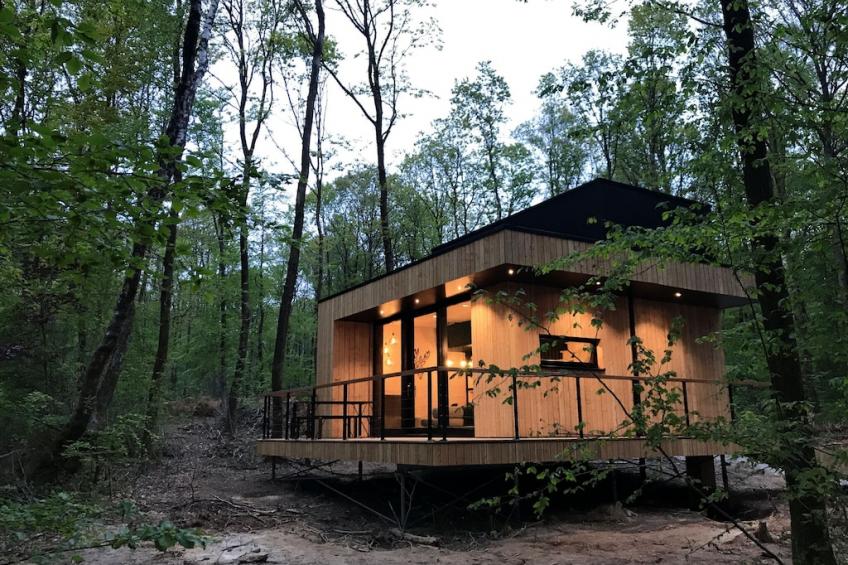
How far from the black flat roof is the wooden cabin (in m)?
0.02

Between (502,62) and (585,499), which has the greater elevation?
(502,62)

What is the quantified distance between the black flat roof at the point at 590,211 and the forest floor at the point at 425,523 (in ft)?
12.7

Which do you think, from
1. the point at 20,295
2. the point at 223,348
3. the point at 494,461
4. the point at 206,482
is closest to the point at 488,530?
the point at 494,461

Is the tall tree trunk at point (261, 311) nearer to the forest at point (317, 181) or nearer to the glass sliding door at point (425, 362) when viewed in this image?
the forest at point (317, 181)

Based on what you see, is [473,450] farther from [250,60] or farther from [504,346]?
[250,60]

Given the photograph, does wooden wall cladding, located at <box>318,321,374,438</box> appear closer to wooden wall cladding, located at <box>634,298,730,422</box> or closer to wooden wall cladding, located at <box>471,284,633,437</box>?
wooden wall cladding, located at <box>471,284,633,437</box>

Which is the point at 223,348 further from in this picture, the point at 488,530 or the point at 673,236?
the point at 673,236

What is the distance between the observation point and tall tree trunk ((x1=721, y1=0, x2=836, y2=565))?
3.71 meters

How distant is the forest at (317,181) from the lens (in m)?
3.54

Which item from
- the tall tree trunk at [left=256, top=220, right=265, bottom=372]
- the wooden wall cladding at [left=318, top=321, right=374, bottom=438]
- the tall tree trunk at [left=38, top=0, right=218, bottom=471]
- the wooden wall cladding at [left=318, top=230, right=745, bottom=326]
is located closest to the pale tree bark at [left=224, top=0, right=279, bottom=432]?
the tall tree trunk at [left=256, top=220, right=265, bottom=372]

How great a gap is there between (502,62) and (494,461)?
722 inches

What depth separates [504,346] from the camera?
28.4ft

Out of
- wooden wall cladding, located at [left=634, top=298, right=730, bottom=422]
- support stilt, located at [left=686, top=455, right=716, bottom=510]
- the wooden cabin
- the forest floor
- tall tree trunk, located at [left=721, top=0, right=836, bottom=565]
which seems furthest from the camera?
wooden wall cladding, located at [left=634, top=298, right=730, bottom=422]

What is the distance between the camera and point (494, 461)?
274 inches
